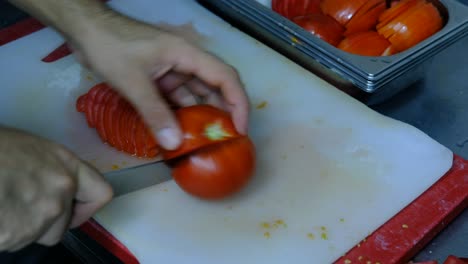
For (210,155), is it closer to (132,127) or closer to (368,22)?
(132,127)

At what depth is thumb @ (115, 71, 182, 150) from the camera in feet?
3.53

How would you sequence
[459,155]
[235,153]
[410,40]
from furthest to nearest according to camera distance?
[410,40], [459,155], [235,153]

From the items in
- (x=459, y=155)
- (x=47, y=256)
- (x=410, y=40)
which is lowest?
(x=47, y=256)

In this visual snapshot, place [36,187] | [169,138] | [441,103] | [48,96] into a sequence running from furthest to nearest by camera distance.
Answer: [441,103] → [48,96] → [169,138] → [36,187]

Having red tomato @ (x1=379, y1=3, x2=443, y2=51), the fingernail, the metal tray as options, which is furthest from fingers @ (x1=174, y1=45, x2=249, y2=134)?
red tomato @ (x1=379, y1=3, x2=443, y2=51)

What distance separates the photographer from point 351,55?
1.47 m

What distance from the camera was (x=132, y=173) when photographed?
1150mm

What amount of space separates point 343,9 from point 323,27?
10 cm

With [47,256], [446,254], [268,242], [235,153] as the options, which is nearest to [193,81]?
[235,153]

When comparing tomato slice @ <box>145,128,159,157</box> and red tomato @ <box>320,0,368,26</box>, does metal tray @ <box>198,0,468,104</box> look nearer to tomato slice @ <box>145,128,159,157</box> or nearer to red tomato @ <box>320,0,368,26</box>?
red tomato @ <box>320,0,368,26</box>

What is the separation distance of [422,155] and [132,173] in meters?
0.63

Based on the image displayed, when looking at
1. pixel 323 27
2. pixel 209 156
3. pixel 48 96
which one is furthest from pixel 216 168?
pixel 323 27

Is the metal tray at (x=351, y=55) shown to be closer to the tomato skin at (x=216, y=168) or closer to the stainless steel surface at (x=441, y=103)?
the stainless steel surface at (x=441, y=103)

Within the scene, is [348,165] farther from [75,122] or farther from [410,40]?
[75,122]
